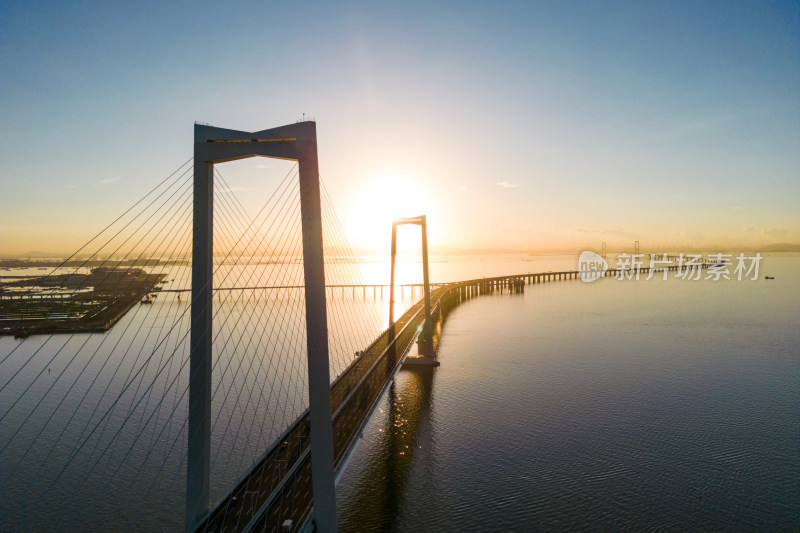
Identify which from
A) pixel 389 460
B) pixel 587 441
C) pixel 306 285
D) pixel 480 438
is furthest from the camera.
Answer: pixel 480 438

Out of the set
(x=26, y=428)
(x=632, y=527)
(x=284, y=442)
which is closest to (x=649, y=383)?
(x=632, y=527)

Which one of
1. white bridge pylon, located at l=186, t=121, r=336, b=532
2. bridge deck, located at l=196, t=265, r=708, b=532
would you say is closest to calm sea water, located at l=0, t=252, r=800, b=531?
bridge deck, located at l=196, t=265, r=708, b=532

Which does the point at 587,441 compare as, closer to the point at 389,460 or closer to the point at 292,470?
the point at 389,460

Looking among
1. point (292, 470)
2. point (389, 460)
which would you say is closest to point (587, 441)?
point (389, 460)

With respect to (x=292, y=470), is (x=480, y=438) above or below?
below

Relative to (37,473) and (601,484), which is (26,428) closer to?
(37,473)

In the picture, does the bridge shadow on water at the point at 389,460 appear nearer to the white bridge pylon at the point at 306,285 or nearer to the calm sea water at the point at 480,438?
the calm sea water at the point at 480,438

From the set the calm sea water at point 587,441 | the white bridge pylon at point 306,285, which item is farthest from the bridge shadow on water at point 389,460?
the white bridge pylon at point 306,285
